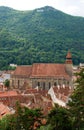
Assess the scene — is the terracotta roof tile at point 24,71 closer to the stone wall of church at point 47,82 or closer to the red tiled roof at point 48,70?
the red tiled roof at point 48,70

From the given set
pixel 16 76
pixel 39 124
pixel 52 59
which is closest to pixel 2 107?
pixel 39 124

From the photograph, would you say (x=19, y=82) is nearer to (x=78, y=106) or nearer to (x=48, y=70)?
(x=48, y=70)

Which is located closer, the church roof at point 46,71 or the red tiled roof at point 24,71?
the church roof at point 46,71

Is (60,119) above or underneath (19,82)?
above

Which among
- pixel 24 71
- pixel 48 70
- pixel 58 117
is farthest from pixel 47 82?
pixel 58 117

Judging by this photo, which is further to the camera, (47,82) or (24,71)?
(24,71)

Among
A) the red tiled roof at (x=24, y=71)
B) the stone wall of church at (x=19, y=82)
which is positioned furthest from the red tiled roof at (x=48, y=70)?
the stone wall of church at (x=19, y=82)

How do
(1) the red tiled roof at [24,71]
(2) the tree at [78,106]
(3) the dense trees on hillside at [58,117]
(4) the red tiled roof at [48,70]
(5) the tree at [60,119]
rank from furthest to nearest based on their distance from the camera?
(1) the red tiled roof at [24,71]
(4) the red tiled roof at [48,70]
(5) the tree at [60,119]
(3) the dense trees on hillside at [58,117]
(2) the tree at [78,106]

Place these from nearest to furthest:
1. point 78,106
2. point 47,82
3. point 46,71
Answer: point 78,106
point 47,82
point 46,71

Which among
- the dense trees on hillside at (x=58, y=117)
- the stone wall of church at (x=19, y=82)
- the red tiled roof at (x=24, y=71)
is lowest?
the stone wall of church at (x=19, y=82)
